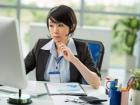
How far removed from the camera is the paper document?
2113 millimetres

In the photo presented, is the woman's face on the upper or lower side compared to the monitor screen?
upper

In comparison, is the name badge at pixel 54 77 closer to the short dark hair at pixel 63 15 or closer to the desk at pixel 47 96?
the desk at pixel 47 96

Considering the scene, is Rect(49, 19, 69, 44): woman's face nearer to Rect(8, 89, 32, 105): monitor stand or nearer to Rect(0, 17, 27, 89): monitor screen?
Rect(8, 89, 32, 105): monitor stand

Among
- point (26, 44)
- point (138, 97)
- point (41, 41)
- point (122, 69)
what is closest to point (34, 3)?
point (26, 44)

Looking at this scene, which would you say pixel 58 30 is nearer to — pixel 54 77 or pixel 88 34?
pixel 54 77

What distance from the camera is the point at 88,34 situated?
491cm

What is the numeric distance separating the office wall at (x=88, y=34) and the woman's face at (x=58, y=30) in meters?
2.21

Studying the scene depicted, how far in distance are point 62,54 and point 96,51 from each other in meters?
0.30

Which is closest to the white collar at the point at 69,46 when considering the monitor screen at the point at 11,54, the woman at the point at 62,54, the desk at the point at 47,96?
the woman at the point at 62,54

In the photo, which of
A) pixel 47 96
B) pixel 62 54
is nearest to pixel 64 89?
pixel 47 96

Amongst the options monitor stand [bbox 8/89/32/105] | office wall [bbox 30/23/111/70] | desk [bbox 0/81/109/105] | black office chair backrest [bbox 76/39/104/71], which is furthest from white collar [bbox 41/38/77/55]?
office wall [bbox 30/23/111/70]

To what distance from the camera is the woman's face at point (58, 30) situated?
97.6 inches

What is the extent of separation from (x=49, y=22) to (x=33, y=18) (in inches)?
131

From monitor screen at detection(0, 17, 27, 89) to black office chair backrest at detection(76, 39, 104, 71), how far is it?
1052mm
